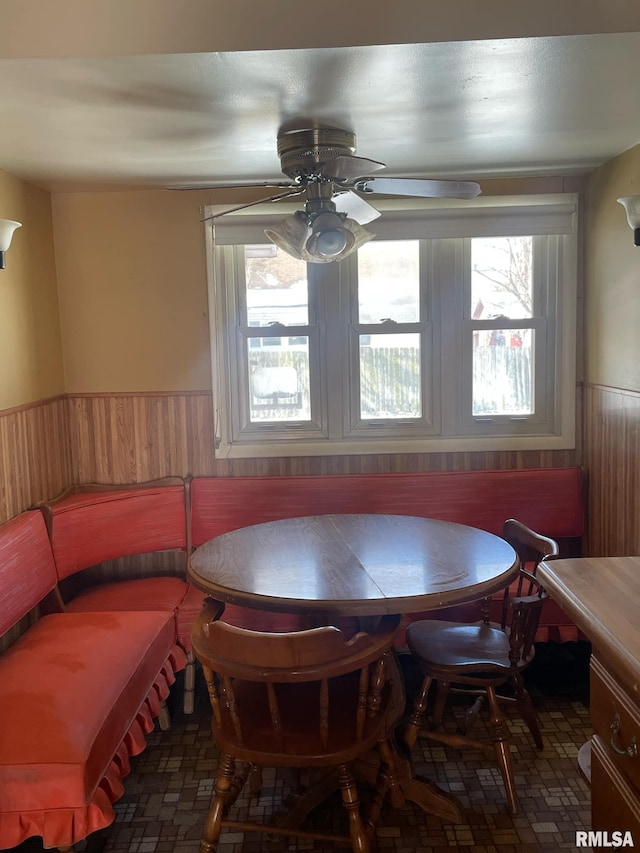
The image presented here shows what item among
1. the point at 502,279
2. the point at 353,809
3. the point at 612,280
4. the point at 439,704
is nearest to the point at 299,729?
the point at 353,809

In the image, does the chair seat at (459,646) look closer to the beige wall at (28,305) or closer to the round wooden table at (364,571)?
the round wooden table at (364,571)

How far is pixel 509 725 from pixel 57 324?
2.96m

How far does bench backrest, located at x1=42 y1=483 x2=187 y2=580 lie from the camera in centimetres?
315

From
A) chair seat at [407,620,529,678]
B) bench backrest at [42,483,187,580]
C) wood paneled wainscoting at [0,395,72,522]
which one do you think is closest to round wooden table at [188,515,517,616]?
chair seat at [407,620,529,678]

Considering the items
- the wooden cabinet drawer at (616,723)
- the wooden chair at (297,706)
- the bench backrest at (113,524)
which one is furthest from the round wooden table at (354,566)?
the bench backrest at (113,524)

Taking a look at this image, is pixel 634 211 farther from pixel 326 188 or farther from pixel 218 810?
pixel 218 810

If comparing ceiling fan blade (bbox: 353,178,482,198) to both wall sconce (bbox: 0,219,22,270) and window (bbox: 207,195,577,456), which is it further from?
wall sconce (bbox: 0,219,22,270)

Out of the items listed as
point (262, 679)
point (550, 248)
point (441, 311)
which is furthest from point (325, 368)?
point (262, 679)

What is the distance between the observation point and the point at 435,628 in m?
2.71

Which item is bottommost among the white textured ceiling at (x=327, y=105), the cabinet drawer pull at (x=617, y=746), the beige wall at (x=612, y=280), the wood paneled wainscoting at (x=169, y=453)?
the cabinet drawer pull at (x=617, y=746)

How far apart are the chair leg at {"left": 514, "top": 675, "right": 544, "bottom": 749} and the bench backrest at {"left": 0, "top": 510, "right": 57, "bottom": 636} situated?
6.32ft

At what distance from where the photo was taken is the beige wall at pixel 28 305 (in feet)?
10.1

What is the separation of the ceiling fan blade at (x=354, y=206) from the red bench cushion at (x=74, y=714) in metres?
1.86

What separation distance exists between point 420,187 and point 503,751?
2.01 metres
